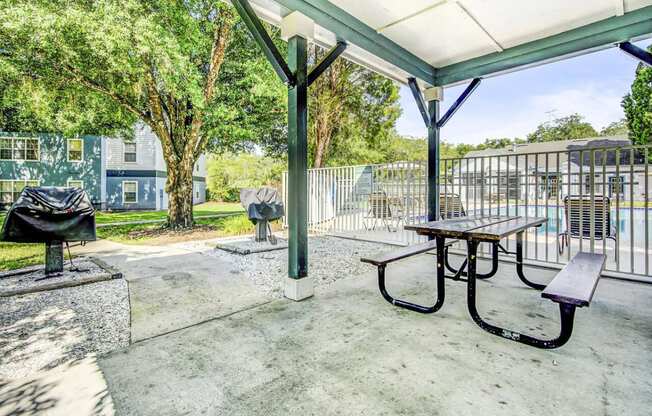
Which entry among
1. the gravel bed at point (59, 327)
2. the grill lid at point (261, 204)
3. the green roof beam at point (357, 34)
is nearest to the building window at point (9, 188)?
the grill lid at point (261, 204)

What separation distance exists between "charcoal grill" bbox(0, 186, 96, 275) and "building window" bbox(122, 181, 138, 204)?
48.0ft

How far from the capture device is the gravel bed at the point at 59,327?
2080mm

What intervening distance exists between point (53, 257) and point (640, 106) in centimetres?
2519

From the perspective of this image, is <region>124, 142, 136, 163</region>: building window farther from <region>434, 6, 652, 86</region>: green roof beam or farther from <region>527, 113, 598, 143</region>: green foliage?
<region>527, 113, 598, 143</region>: green foliage

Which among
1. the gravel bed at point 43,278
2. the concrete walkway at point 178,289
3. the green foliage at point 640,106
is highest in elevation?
the green foliage at point 640,106

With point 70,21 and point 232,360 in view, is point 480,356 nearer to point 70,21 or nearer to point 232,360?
point 232,360

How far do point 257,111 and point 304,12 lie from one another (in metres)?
6.50

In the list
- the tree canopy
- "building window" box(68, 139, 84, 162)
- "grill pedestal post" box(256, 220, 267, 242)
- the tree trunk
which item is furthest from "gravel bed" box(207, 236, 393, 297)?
"building window" box(68, 139, 84, 162)

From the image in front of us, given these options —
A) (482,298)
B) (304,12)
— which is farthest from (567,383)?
(304,12)

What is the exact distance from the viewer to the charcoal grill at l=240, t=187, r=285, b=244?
6.25 m

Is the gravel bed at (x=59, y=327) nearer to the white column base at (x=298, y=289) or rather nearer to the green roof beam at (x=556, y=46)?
the white column base at (x=298, y=289)

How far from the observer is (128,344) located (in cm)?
226

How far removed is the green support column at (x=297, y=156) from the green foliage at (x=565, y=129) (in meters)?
42.4

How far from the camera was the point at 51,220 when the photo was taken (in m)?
3.77
